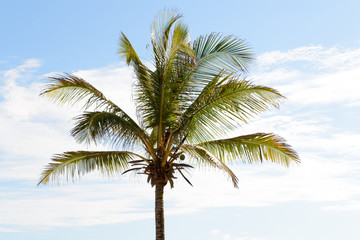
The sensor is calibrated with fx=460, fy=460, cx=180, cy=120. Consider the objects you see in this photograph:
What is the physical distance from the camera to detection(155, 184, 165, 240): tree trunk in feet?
38.8

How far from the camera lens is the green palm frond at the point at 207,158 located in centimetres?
1148

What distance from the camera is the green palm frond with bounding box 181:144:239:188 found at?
37.7 ft

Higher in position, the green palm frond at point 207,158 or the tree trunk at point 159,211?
the green palm frond at point 207,158

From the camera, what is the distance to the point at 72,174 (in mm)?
12602

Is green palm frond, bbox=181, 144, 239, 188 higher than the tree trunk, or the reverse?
green palm frond, bbox=181, 144, 239, 188

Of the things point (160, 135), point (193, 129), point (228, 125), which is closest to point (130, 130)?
point (160, 135)

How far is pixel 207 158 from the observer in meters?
11.6

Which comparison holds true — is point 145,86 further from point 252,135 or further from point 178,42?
point 252,135

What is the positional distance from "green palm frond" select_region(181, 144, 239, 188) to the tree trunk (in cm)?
127

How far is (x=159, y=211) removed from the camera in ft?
39.3

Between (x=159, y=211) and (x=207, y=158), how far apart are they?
1898 mm

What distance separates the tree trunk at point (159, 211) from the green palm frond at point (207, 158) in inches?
50.2

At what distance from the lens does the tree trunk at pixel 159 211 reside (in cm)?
1184

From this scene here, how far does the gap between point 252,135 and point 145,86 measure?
3.14m
